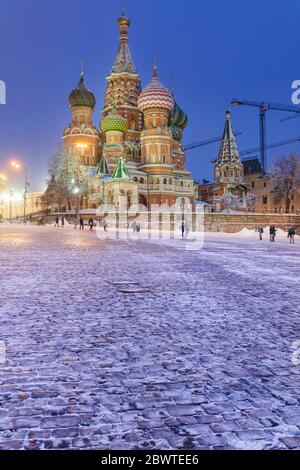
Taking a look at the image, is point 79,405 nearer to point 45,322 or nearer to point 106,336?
point 106,336

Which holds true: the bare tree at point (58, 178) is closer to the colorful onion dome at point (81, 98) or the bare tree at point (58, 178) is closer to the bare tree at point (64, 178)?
the bare tree at point (64, 178)

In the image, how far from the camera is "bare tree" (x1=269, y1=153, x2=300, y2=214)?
6084 centimetres

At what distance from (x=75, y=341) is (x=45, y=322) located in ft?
3.14

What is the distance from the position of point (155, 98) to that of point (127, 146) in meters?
8.69

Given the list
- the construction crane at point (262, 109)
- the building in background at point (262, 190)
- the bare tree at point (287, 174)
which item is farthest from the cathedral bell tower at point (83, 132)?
the construction crane at point (262, 109)

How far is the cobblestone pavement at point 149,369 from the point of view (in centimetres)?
266

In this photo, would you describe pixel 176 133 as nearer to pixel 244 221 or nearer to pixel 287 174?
pixel 287 174

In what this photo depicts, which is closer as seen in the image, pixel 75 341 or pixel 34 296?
pixel 75 341

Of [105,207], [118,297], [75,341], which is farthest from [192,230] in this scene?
[75,341]

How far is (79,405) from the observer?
303cm

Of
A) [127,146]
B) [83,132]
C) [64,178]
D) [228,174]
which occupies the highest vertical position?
[83,132]

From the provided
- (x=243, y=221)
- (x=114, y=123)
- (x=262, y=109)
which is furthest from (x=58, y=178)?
(x=262, y=109)

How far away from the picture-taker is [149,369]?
379 cm

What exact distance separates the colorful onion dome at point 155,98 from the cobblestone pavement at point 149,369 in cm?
6181
